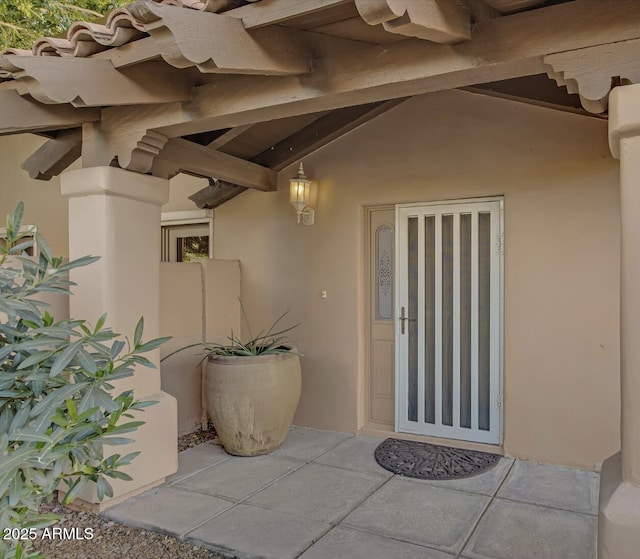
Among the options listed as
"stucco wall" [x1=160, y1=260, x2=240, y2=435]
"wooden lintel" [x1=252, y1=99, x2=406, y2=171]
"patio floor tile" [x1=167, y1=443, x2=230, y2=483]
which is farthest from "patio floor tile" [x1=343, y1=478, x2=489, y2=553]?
"wooden lintel" [x1=252, y1=99, x2=406, y2=171]

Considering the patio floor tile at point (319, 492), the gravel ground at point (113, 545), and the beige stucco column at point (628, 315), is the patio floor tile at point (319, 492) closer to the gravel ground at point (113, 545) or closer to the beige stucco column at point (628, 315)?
the gravel ground at point (113, 545)

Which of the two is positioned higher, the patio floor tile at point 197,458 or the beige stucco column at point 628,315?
the beige stucco column at point 628,315

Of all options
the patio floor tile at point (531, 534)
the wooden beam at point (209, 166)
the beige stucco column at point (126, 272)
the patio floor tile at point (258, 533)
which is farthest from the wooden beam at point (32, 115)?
the patio floor tile at point (531, 534)

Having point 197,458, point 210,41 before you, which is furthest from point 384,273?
point 210,41

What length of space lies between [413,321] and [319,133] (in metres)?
2.03

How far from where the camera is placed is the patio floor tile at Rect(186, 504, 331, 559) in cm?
293

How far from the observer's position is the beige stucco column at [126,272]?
3.53 metres

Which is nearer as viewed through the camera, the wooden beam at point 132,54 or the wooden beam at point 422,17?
the wooden beam at point 422,17

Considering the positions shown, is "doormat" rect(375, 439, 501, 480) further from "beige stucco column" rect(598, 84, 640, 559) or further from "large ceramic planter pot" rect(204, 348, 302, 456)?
"beige stucco column" rect(598, 84, 640, 559)

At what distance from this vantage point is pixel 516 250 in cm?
429

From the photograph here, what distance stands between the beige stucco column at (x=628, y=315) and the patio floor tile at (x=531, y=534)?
80cm

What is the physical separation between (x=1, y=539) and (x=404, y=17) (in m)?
2.40

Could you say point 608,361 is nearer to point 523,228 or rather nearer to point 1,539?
point 523,228

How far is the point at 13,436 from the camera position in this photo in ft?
5.47
